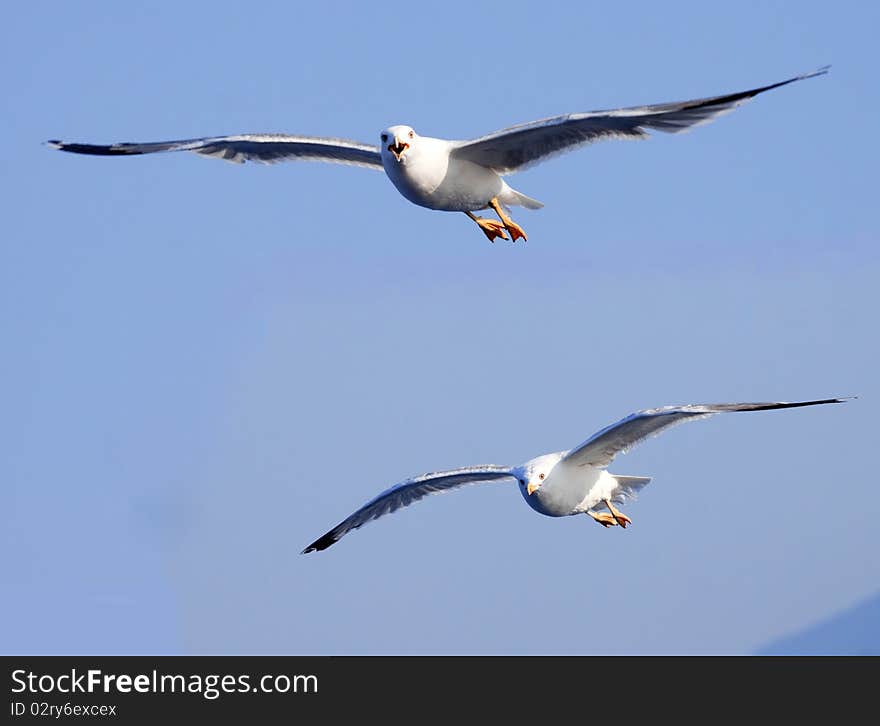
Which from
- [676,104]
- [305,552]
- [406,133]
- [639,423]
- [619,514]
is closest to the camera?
[676,104]

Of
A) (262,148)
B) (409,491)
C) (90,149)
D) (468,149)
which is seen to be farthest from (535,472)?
(90,149)

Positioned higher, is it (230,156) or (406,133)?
(230,156)

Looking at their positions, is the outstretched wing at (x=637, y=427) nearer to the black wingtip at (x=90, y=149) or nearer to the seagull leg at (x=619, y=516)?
the seagull leg at (x=619, y=516)

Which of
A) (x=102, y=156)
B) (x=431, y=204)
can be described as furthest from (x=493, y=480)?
(x=102, y=156)

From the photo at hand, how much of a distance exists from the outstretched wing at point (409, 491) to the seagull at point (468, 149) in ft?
12.8

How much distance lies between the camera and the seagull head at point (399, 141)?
1891 cm

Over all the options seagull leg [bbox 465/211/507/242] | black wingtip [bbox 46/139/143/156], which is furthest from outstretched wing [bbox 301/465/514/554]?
black wingtip [bbox 46/139/143/156]

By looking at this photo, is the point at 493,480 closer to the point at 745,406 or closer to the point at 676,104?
the point at 745,406

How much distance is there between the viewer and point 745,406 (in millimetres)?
20062

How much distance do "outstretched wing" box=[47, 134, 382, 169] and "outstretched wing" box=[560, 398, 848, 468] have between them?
4.43 meters

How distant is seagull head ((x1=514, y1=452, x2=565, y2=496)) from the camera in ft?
70.1

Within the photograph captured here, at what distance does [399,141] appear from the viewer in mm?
Answer: 18891

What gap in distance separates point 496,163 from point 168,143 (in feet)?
13.9

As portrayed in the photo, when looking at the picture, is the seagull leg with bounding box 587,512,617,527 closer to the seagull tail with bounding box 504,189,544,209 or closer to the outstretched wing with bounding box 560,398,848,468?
the outstretched wing with bounding box 560,398,848,468
